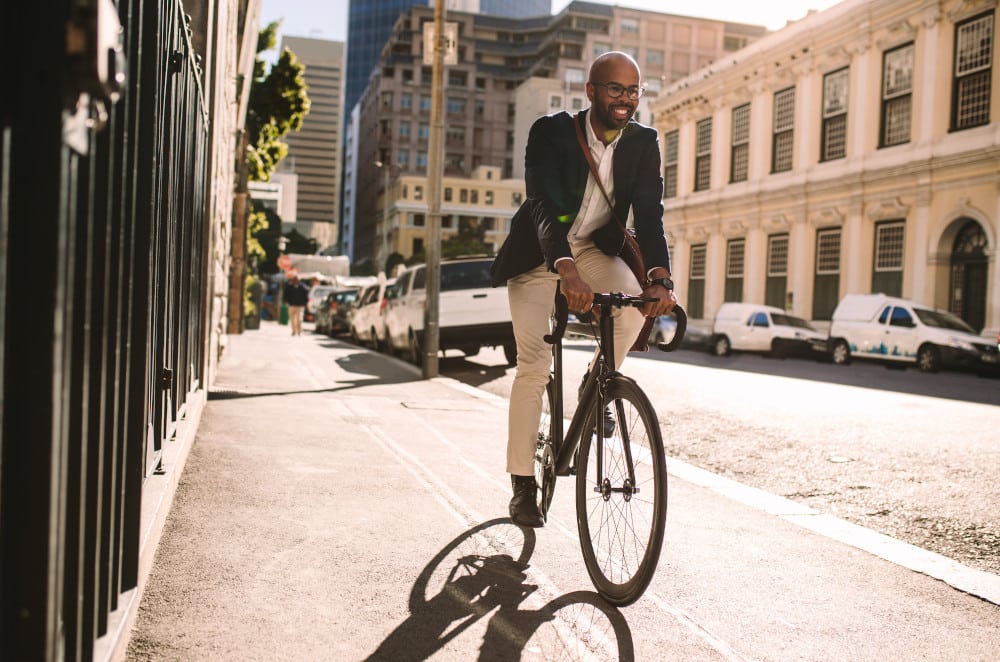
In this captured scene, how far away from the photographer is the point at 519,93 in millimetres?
113750

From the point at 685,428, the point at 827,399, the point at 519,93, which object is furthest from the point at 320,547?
the point at 519,93

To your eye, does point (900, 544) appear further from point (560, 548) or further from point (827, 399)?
point (827, 399)

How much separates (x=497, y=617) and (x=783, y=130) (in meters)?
32.5

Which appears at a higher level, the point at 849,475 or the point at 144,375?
the point at 144,375

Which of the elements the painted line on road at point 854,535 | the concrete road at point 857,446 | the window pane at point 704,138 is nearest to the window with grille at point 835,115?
the window pane at point 704,138

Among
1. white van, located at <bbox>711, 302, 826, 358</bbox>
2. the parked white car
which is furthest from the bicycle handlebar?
white van, located at <bbox>711, 302, 826, 358</bbox>

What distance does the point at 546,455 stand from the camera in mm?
4145

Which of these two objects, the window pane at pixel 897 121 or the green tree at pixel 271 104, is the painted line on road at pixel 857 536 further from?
the window pane at pixel 897 121

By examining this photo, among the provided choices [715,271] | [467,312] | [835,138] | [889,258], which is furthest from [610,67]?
[715,271]

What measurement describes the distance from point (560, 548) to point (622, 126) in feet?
5.74

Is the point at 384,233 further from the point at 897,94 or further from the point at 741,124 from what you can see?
the point at 897,94

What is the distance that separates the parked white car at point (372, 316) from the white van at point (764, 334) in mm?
9868

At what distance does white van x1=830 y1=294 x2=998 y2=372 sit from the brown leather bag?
1801cm

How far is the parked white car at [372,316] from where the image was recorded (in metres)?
19.1
